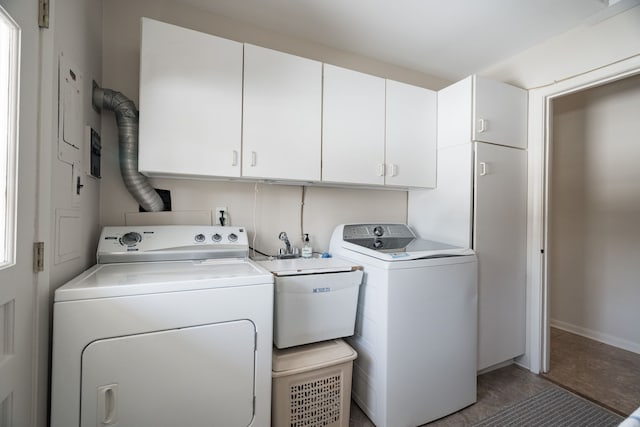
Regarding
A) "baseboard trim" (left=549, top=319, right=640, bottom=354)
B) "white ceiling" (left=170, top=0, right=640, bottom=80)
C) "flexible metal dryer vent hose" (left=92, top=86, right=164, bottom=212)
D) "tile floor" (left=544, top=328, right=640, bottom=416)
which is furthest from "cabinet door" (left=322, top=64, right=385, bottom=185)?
"baseboard trim" (left=549, top=319, right=640, bottom=354)

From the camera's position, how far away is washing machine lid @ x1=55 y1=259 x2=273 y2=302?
991 millimetres

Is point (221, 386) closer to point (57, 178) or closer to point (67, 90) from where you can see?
point (57, 178)

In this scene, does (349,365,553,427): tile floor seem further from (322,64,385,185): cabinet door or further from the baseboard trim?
(322,64,385,185): cabinet door

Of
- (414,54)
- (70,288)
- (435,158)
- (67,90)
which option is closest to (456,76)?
(414,54)

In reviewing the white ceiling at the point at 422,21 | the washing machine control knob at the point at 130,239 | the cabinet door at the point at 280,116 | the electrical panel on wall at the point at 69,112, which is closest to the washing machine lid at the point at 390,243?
the cabinet door at the point at 280,116

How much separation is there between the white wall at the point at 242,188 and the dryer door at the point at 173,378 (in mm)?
909

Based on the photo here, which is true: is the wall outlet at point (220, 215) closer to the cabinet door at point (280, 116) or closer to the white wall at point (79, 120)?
the cabinet door at point (280, 116)

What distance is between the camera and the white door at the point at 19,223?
0.81 meters

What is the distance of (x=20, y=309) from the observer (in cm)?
86

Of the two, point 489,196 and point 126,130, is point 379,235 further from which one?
point 126,130

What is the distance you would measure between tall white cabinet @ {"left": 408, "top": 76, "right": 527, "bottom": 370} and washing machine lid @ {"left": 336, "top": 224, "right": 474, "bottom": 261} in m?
0.22

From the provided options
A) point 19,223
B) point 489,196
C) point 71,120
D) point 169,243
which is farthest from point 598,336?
point 71,120

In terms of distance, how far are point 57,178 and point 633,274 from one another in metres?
4.34

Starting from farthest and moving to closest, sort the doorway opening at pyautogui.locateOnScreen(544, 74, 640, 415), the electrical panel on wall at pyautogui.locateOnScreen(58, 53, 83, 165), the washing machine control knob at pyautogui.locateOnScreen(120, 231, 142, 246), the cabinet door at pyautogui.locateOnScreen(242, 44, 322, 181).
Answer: the doorway opening at pyautogui.locateOnScreen(544, 74, 640, 415) → the cabinet door at pyautogui.locateOnScreen(242, 44, 322, 181) → the washing machine control knob at pyautogui.locateOnScreen(120, 231, 142, 246) → the electrical panel on wall at pyautogui.locateOnScreen(58, 53, 83, 165)
